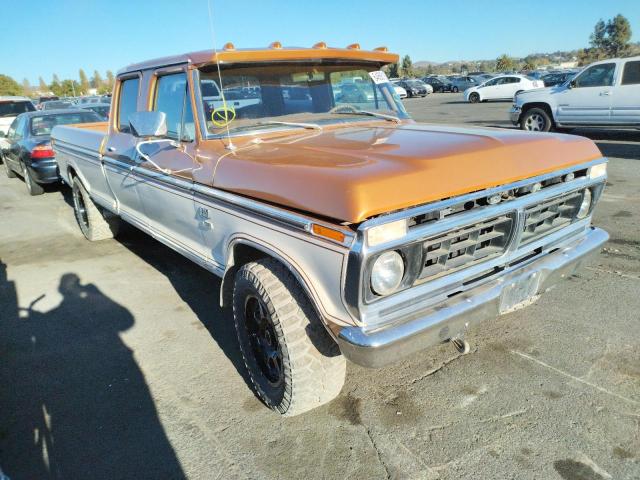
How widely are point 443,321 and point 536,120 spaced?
435 inches

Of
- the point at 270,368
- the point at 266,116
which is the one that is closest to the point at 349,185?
the point at 270,368

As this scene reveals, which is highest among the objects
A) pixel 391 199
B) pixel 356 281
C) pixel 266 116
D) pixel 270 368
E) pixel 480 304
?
pixel 266 116

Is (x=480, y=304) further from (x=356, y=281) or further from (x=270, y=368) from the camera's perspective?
(x=270, y=368)

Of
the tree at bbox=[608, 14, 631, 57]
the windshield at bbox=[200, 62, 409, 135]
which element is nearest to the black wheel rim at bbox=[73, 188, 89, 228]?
the windshield at bbox=[200, 62, 409, 135]

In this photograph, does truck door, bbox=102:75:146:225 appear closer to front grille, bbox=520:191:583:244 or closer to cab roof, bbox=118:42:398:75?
cab roof, bbox=118:42:398:75

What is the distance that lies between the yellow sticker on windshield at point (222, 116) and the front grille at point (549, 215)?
1.94 metres

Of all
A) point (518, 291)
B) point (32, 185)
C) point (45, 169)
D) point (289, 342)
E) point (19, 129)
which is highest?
point (19, 129)

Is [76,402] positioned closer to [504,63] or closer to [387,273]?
[387,273]

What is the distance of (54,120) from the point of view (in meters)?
9.49

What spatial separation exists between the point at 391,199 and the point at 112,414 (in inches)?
83.2

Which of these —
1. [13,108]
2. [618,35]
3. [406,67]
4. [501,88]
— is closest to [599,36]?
[618,35]

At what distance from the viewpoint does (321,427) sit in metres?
2.67

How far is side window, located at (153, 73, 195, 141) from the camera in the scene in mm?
3320

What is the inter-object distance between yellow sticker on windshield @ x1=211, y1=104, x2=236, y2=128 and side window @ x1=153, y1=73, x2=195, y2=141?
0.18 metres
